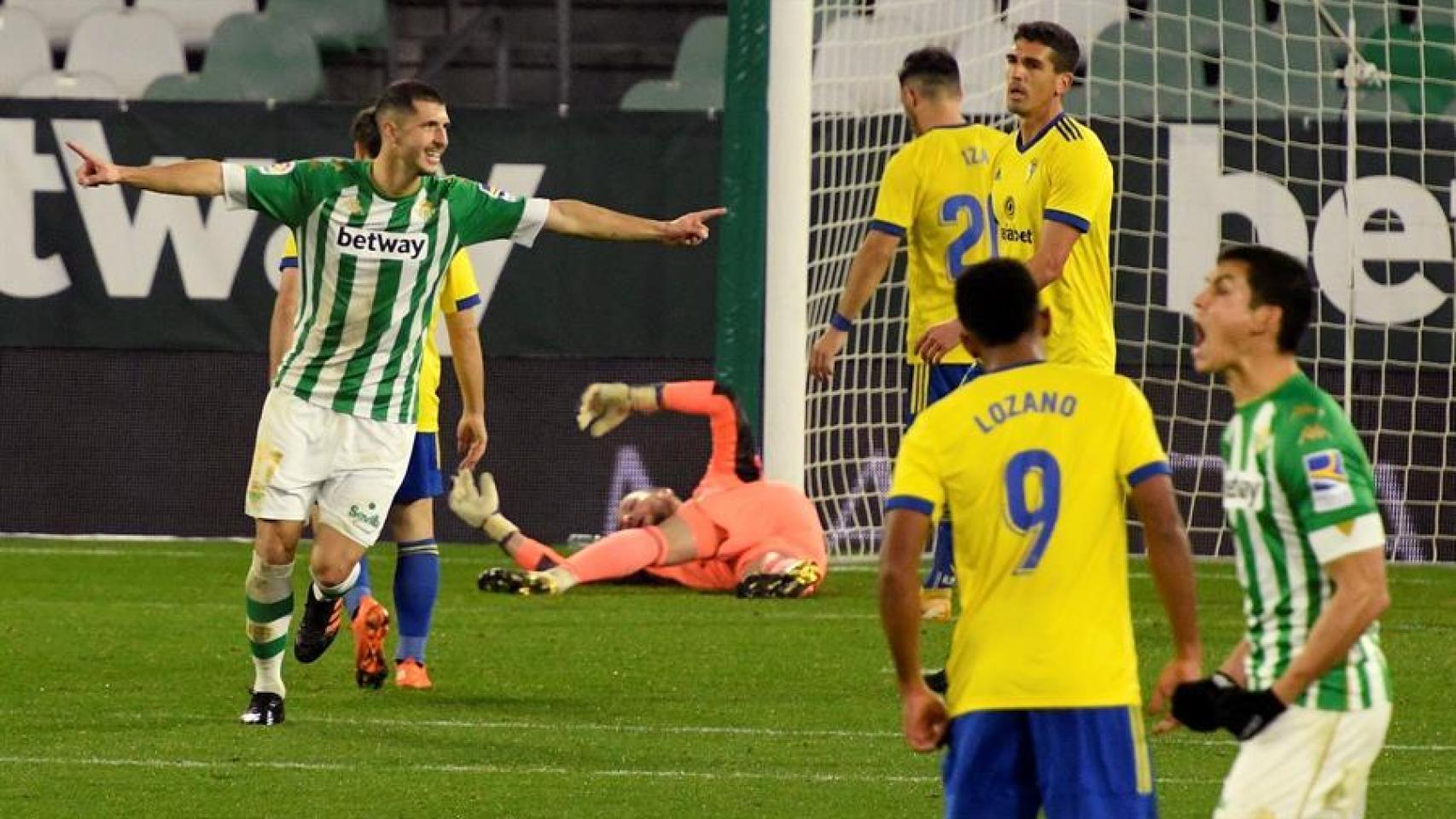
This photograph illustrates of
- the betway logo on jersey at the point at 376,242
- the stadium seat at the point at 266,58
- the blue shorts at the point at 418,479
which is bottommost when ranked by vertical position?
the blue shorts at the point at 418,479

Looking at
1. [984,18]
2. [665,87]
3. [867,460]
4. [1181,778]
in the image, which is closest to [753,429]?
[867,460]

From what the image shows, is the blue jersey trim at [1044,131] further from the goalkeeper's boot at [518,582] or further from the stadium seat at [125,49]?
the stadium seat at [125,49]

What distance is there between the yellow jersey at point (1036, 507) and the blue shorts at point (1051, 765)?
3 cm

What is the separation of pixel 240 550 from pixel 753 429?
9.99 ft

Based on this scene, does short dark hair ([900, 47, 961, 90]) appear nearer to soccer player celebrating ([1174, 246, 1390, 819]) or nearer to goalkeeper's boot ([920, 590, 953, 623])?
goalkeeper's boot ([920, 590, 953, 623])

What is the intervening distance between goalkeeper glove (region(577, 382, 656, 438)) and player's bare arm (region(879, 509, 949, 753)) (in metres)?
6.54

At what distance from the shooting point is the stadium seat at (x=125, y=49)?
16.0m

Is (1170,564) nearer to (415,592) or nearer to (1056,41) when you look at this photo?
(1056,41)

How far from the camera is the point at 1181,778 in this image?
674 centimetres

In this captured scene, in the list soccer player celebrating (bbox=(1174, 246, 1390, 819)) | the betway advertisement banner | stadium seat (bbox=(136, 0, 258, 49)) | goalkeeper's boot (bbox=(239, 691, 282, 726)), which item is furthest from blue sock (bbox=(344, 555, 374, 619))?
stadium seat (bbox=(136, 0, 258, 49))

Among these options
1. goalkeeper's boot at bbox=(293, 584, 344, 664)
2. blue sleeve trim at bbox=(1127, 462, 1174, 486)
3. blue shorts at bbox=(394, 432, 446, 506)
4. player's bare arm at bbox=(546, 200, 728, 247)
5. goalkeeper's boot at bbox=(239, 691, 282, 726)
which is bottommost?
goalkeeper's boot at bbox=(239, 691, 282, 726)

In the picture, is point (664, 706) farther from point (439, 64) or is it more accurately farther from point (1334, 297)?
point (439, 64)

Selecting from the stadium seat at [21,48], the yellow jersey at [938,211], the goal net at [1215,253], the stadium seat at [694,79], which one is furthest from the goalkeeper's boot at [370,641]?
the stadium seat at [21,48]

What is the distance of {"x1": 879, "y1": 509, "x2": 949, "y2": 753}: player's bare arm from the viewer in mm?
4289
